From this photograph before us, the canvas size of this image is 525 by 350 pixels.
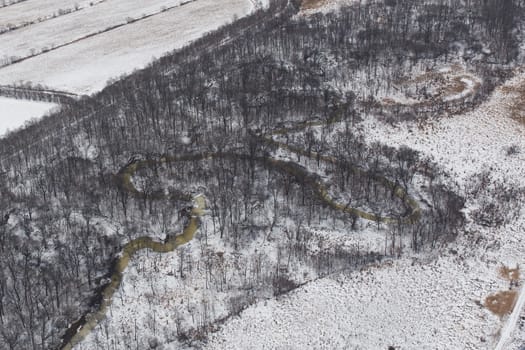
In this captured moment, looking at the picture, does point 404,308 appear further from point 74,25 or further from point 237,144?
point 74,25

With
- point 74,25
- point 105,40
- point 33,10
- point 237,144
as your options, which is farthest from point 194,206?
point 33,10

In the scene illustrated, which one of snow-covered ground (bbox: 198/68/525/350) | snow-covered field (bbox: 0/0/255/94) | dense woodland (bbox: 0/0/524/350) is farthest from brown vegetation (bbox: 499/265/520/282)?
snow-covered field (bbox: 0/0/255/94)

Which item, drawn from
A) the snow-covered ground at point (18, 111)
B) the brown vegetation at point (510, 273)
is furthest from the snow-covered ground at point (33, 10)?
the brown vegetation at point (510, 273)

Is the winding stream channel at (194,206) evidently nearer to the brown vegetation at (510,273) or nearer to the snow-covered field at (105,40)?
the brown vegetation at (510,273)

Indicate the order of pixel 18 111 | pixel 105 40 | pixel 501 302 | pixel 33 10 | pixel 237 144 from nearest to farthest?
pixel 501 302 < pixel 237 144 < pixel 18 111 < pixel 105 40 < pixel 33 10

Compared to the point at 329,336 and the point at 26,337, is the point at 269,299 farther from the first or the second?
the point at 26,337

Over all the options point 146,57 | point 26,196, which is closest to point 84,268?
point 26,196

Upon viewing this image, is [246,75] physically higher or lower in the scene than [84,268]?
higher
